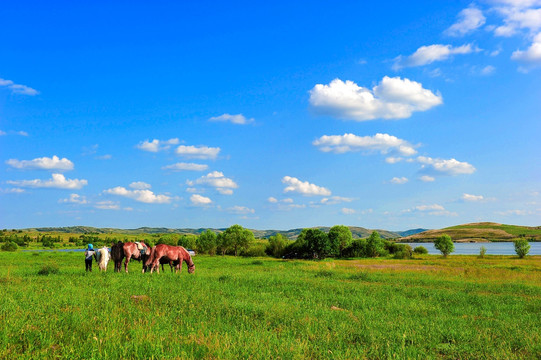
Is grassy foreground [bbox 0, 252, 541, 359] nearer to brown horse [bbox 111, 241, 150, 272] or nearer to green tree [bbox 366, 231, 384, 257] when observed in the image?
brown horse [bbox 111, 241, 150, 272]

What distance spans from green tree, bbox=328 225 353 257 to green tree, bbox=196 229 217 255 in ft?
120

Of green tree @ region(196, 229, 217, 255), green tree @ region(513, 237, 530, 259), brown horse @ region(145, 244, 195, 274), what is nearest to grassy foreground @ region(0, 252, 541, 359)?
brown horse @ region(145, 244, 195, 274)

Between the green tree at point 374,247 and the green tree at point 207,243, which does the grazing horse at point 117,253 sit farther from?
the green tree at point 374,247

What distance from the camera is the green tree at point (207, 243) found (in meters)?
103

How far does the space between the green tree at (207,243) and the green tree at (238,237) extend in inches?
231

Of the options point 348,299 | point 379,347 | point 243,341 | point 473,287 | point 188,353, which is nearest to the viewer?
point 188,353

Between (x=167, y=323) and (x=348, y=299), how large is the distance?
28.7ft

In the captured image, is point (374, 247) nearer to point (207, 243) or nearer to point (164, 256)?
point (207, 243)

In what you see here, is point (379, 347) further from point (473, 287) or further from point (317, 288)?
point (473, 287)

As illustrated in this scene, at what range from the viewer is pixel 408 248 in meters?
94.8

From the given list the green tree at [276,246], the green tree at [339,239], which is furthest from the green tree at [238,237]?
the green tree at [339,239]

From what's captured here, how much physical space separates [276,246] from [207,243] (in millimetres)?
21456

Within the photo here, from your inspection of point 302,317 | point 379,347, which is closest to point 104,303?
point 302,317

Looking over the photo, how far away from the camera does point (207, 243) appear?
340 feet
